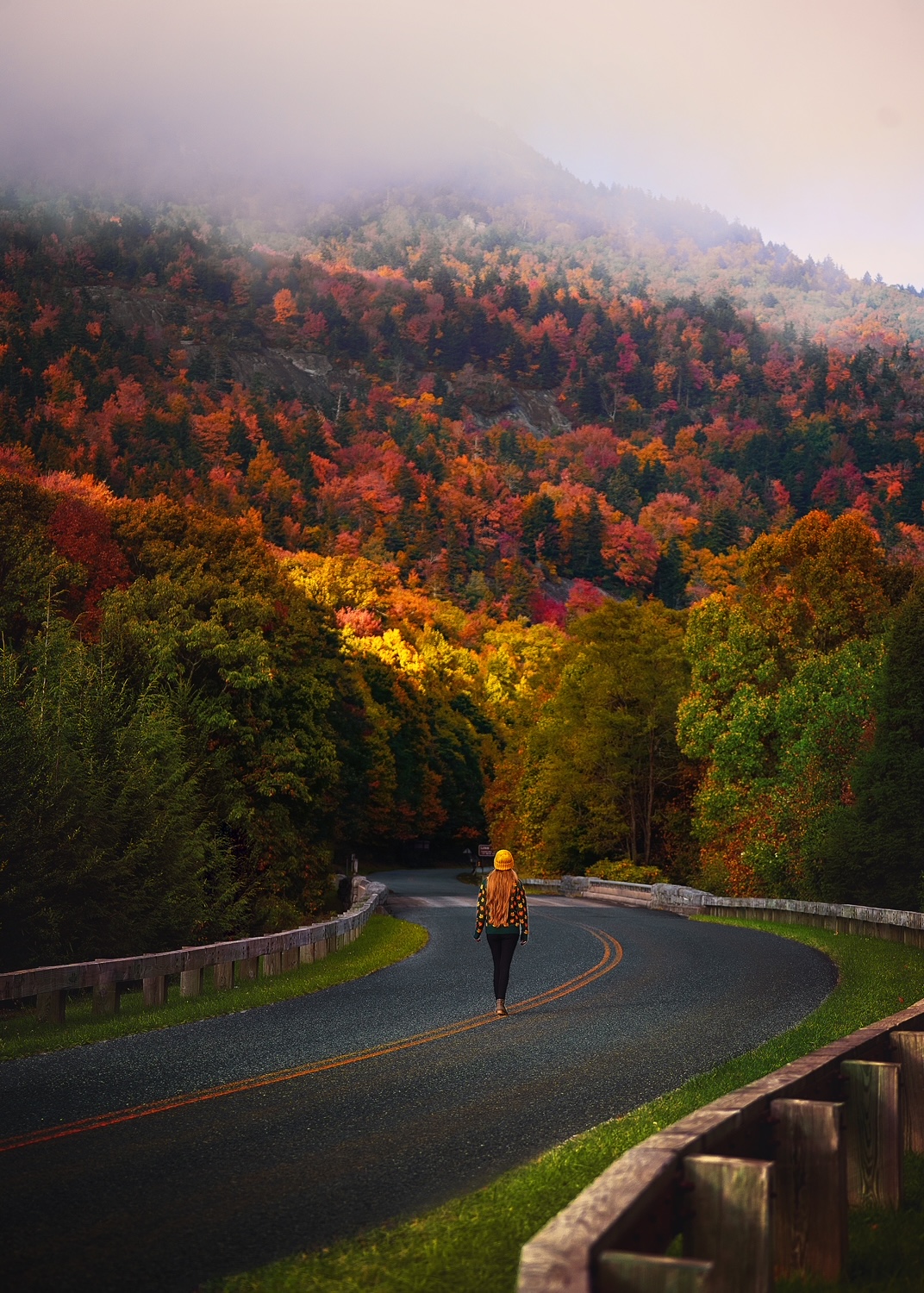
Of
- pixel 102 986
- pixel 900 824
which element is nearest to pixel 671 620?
pixel 900 824

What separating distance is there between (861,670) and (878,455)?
14111 centimetres

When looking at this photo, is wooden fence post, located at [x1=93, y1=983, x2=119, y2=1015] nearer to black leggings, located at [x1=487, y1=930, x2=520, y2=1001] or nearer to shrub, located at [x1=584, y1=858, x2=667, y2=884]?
black leggings, located at [x1=487, y1=930, x2=520, y2=1001]

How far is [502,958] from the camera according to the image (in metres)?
15.1

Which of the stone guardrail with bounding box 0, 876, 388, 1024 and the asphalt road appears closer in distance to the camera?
the asphalt road

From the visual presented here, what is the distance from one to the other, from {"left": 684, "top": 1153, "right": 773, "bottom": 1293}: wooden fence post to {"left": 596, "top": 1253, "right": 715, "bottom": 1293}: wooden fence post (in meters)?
0.66

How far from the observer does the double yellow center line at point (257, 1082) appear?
336 inches

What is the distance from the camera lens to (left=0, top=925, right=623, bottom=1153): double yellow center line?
28.0 feet

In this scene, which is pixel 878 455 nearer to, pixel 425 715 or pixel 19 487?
pixel 425 715

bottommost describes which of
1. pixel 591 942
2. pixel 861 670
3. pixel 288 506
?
pixel 591 942

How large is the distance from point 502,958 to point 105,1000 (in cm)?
471

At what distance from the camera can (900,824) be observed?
1323 inches

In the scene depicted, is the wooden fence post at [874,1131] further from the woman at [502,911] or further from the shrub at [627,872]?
the shrub at [627,872]

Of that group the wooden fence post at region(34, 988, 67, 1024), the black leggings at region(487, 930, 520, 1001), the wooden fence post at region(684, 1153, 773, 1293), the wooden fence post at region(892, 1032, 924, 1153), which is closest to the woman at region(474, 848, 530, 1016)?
the black leggings at region(487, 930, 520, 1001)

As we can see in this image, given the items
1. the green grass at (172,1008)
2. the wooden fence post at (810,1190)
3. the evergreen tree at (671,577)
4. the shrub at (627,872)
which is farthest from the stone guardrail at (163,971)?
the evergreen tree at (671,577)
